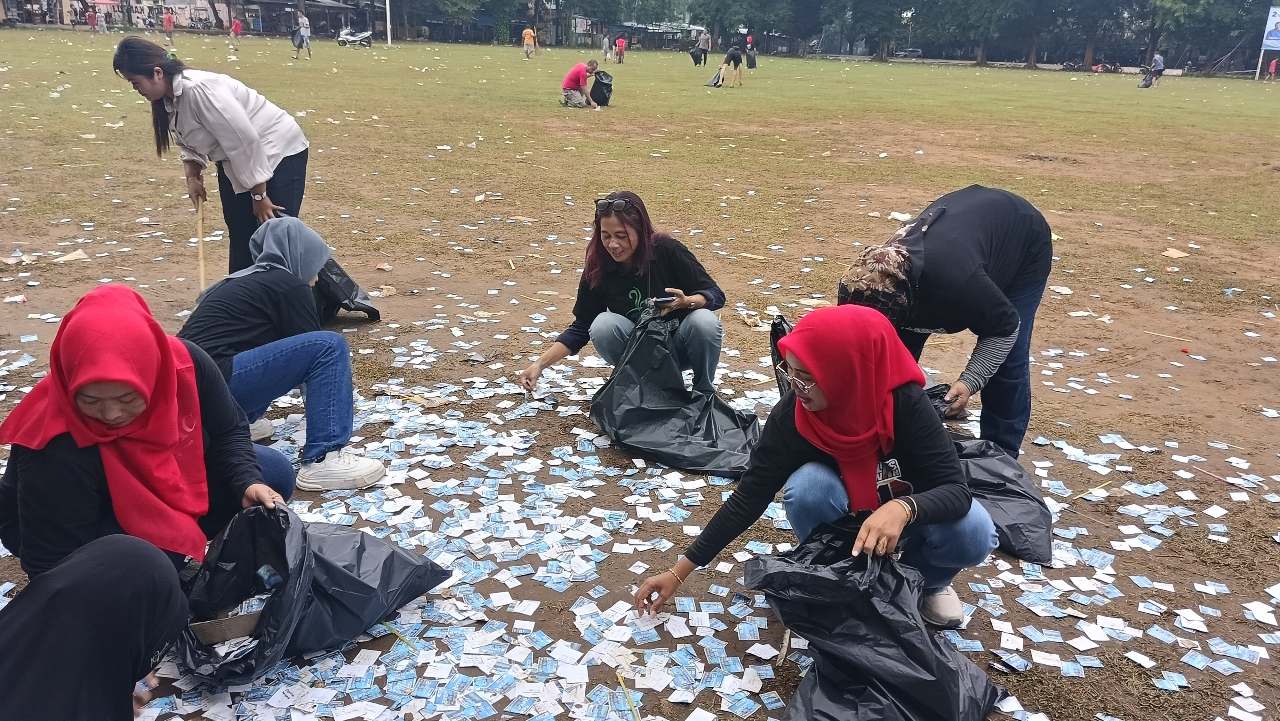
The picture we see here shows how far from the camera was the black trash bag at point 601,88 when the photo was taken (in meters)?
19.7

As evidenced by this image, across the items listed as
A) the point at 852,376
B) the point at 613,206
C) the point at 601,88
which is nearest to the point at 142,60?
the point at 613,206

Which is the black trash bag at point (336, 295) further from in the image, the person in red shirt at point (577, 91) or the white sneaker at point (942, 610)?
the person in red shirt at point (577, 91)

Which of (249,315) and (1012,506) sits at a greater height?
(249,315)

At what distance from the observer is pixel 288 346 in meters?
3.98

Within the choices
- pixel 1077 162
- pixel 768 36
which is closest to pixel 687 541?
pixel 1077 162

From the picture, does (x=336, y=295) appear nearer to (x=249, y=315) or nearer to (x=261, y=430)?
(x=261, y=430)

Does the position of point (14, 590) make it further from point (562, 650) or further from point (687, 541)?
point (687, 541)

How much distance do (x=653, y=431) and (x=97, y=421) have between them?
249cm

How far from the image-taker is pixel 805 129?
17344mm

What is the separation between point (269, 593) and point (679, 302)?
2.40 m

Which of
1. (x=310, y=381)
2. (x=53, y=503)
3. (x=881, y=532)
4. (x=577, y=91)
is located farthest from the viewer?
(x=577, y=91)

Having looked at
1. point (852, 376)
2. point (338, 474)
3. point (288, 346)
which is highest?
point (852, 376)

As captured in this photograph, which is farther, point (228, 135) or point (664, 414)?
point (228, 135)

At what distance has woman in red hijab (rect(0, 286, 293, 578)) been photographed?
2414 mm
